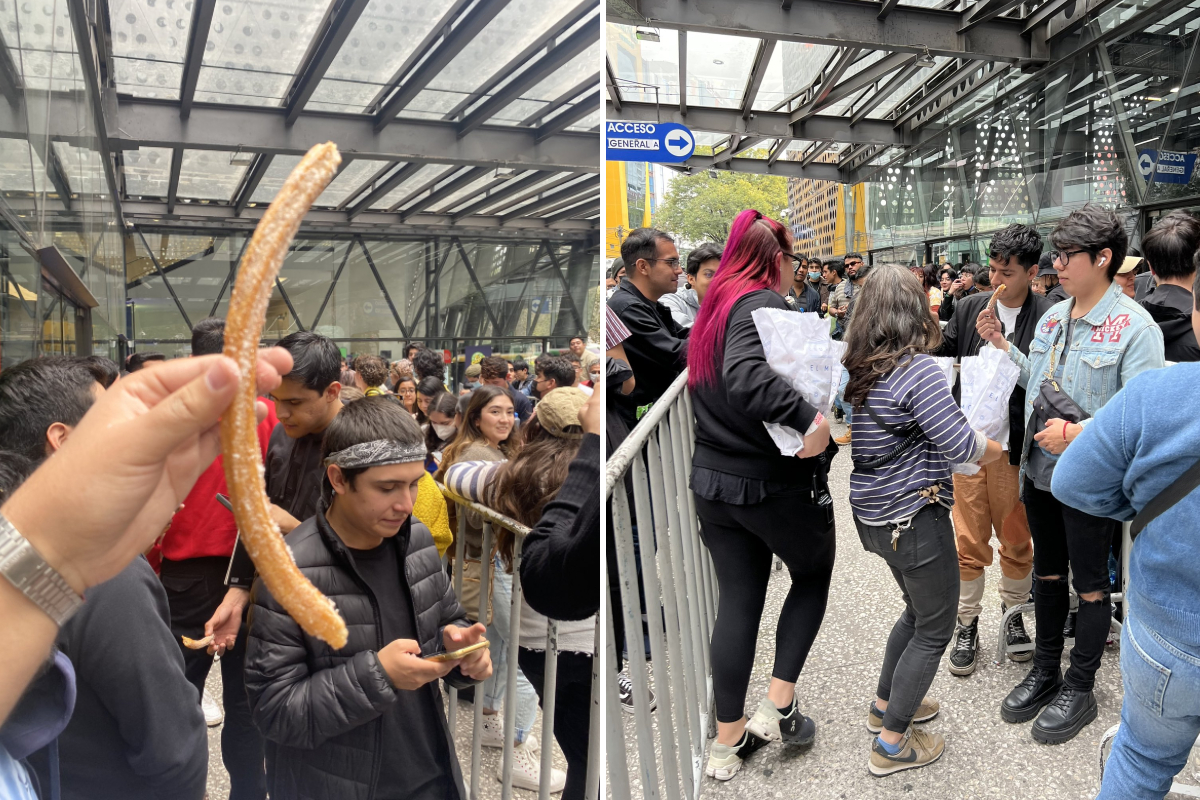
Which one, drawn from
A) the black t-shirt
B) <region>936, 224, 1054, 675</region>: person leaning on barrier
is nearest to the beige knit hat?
the black t-shirt

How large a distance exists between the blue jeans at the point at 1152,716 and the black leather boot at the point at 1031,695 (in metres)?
1.06

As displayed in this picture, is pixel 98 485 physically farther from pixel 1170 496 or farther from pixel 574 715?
pixel 1170 496

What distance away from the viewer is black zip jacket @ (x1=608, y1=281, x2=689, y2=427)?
10.3ft

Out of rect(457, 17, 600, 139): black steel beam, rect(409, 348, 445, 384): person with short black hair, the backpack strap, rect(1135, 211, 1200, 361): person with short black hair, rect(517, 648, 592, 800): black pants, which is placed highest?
rect(457, 17, 600, 139): black steel beam

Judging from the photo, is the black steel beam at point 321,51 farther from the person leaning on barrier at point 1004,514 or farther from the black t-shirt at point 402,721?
the person leaning on barrier at point 1004,514

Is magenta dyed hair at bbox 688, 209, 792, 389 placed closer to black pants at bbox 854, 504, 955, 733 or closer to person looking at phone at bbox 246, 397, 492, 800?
black pants at bbox 854, 504, 955, 733

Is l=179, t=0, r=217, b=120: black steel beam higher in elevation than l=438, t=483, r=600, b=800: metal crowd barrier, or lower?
higher

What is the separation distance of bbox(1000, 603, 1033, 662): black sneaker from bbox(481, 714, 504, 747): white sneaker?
2080mm

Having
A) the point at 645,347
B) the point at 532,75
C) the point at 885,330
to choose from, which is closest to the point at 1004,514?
the point at 885,330

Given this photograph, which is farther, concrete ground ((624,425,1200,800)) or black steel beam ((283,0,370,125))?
concrete ground ((624,425,1200,800))

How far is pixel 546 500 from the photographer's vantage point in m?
1.74

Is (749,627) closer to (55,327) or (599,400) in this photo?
(599,400)

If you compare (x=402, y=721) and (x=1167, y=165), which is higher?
(x=1167, y=165)

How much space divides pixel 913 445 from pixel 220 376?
2.23 meters
